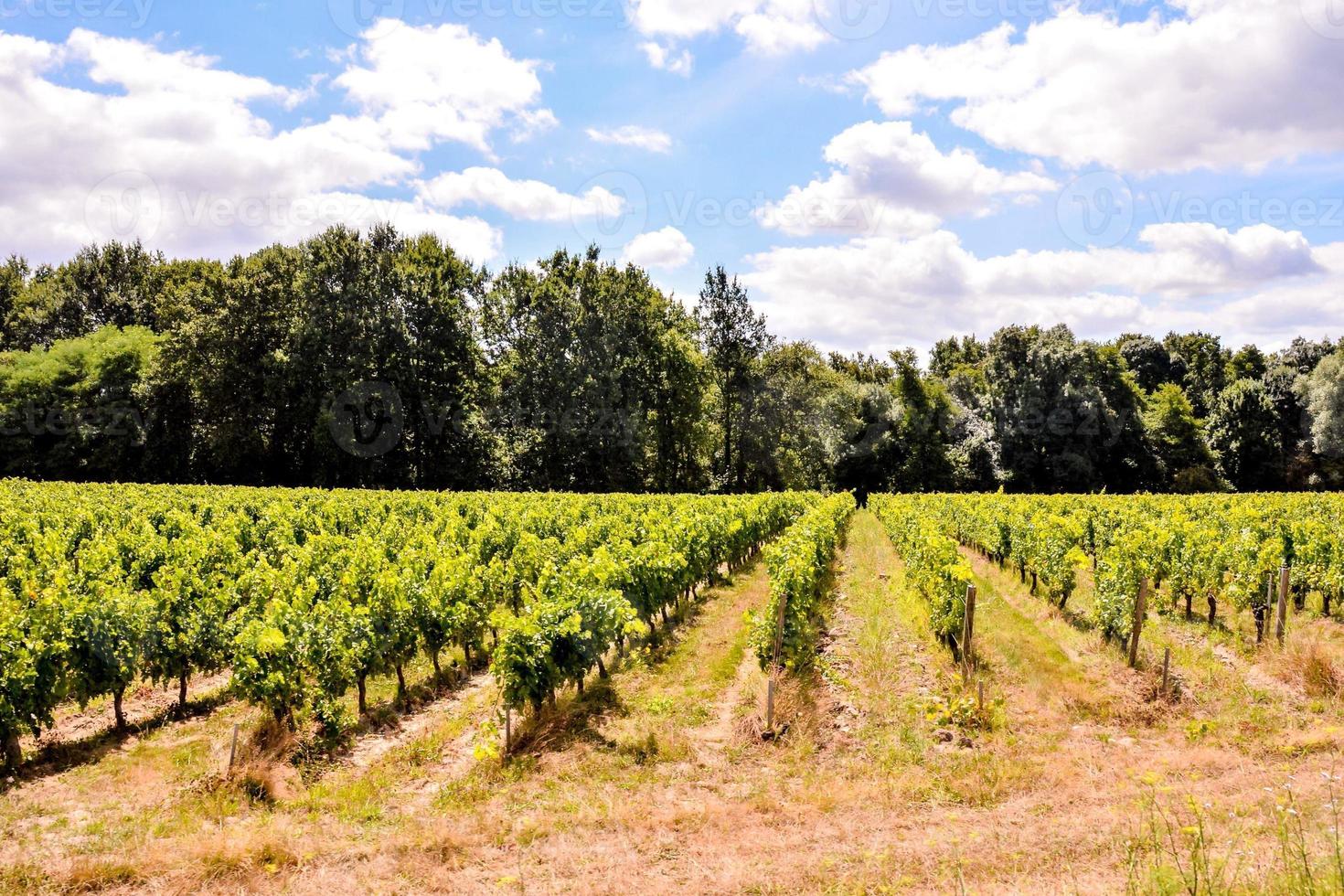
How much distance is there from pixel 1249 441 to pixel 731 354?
135ft

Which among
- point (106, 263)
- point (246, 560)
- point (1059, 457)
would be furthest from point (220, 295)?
point (1059, 457)

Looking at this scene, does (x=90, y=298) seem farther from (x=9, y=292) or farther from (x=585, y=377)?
(x=585, y=377)

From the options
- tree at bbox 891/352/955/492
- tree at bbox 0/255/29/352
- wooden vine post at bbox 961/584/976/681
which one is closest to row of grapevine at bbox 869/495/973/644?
wooden vine post at bbox 961/584/976/681

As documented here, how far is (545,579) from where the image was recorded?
1236cm

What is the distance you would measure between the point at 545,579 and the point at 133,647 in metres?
6.17

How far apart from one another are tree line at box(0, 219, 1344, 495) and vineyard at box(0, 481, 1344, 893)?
1275 inches

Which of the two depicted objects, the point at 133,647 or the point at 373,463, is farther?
the point at 373,463

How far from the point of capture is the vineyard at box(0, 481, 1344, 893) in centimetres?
652

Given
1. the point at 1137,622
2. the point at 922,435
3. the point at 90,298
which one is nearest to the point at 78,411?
the point at 90,298

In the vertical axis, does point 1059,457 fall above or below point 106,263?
below

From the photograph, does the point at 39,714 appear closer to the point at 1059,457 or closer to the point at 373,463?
the point at 373,463

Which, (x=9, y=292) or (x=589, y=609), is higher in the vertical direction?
(x=9, y=292)

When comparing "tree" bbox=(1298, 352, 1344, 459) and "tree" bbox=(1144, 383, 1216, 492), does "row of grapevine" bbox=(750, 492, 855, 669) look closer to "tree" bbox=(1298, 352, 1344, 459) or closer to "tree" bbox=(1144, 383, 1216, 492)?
"tree" bbox=(1144, 383, 1216, 492)

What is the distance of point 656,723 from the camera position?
33.7 feet
